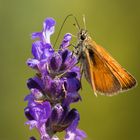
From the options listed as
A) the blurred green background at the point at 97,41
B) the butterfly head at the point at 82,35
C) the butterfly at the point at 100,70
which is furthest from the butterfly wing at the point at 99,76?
the blurred green background at the point at 97,41

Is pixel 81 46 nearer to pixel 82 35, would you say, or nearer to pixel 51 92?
pixel 82 35

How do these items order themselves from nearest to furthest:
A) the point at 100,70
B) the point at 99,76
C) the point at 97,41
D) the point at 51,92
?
the point at 51,92, the point at 99,76, the point at 100,70, the point at 97,41

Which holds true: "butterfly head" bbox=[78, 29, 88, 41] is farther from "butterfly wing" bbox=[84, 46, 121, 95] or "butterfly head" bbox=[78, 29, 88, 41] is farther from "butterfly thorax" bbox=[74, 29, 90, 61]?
"butterfly wing" bbox=[84, 46, 121, 95]

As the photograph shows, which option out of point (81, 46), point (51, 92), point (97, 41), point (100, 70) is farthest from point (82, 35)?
point (97, 41)

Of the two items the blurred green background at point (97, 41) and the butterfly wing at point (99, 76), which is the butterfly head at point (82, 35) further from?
the blurred green background at point (97, 41)

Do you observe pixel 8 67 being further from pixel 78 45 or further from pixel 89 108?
pixel 78 45

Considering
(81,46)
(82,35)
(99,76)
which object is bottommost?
(99,76)
